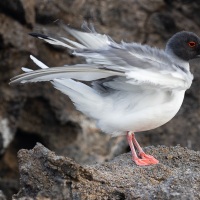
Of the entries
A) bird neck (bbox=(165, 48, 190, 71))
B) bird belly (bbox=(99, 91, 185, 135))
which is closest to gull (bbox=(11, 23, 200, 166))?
bird belly (bbox=(99, 91, 185, 135))

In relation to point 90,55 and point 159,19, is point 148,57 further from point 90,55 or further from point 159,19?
point 159,19

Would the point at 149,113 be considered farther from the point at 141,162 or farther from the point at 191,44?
the point at 191,44

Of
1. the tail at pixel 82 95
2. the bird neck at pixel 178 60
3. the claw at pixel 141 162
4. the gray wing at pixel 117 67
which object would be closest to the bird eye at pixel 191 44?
the bird neck at pixel 178 60

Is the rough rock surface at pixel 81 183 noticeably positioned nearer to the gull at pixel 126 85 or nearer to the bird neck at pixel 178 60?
the gull at pixel 126 85

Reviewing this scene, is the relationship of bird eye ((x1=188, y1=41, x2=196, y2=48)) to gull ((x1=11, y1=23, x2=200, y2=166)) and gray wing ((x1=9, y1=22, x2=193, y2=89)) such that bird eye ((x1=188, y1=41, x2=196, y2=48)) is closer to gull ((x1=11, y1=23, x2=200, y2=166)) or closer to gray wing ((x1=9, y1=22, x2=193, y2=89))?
gull ((x1=11, y1=23, x2=200, y2=166))

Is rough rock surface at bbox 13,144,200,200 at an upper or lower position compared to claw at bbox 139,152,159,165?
upper

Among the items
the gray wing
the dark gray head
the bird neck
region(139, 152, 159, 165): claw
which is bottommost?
region(139, 152, 159, 165): claw

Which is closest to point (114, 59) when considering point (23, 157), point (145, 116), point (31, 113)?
point (145, 116)

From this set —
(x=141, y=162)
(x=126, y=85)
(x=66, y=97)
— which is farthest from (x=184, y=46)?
(x=66, y=97)
